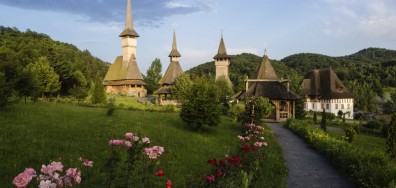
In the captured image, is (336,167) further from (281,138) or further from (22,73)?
(22,73)

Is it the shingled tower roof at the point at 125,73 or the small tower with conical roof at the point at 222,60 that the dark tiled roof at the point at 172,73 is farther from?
the shingled tower roof at the point at 125,73

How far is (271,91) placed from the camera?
32.2 m

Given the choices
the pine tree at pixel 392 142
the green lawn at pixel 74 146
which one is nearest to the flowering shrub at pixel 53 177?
the green lawn at pixel 74 146

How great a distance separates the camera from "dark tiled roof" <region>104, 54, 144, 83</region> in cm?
5959

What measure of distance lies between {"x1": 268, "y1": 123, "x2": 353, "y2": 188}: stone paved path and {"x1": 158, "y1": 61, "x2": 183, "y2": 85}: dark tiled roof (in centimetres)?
3611

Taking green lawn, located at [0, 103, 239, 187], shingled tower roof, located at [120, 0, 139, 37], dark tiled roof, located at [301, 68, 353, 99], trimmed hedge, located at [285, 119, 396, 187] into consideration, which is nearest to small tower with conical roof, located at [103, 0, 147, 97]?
shingled tower roof, located at [120, 0, 139, 37]

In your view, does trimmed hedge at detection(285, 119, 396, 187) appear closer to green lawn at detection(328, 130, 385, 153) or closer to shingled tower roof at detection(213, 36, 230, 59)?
green lawn at detection(328, 130, 385, 153)

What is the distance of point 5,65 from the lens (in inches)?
750

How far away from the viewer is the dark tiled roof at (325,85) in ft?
184

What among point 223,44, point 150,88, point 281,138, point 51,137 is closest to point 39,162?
point 51,137

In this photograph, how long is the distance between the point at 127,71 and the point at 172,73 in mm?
13439

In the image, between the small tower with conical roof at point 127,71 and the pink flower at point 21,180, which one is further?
the small tower with conical roof at point 127,71

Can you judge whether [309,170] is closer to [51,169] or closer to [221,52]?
[51,169]

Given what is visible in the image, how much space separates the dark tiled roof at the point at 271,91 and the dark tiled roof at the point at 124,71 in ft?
105
